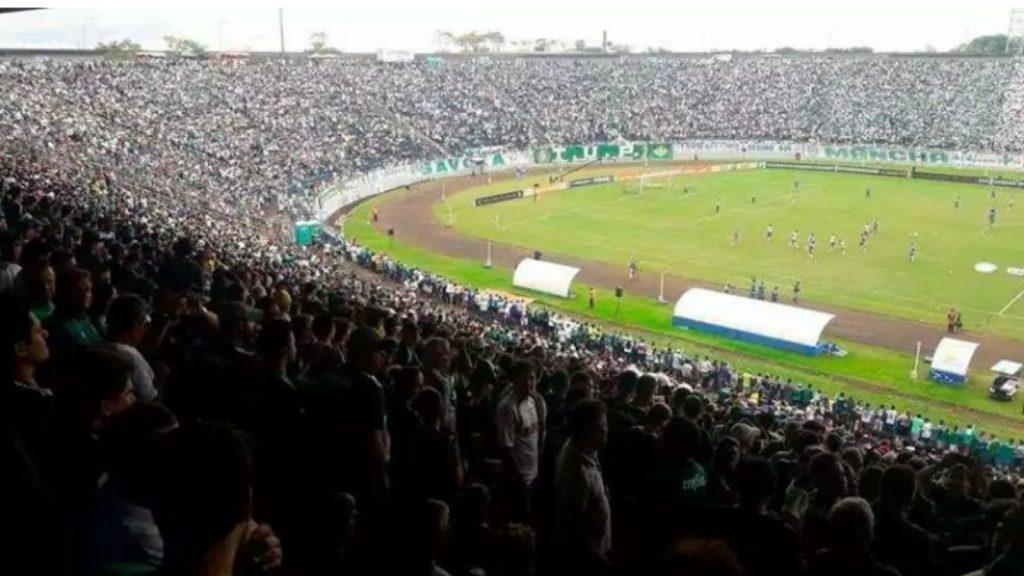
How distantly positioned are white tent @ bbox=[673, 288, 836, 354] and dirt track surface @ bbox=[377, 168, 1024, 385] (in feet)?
9.18

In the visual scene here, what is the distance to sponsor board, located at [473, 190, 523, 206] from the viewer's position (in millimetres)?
64375

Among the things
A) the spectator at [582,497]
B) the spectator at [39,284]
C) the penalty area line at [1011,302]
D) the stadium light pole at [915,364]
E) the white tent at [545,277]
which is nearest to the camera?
the spectator at [582,497]

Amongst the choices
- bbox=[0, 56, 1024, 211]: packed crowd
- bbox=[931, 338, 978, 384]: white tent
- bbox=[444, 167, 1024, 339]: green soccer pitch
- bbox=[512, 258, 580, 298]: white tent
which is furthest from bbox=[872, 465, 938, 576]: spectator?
bbox=[0, 56, 1024, 211]: packed crowd

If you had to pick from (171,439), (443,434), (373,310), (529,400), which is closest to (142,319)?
(443,434)

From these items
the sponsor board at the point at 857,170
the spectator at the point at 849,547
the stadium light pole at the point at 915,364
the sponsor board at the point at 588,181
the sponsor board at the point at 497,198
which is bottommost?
the stadium light pole at the point at 915,364

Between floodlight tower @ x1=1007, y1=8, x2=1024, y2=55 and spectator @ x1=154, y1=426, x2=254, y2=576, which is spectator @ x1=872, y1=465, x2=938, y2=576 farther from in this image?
floodlight tower @ x1=1007, y1=8, x2=1024, y2=55

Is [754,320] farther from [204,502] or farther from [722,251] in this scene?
[204,502]

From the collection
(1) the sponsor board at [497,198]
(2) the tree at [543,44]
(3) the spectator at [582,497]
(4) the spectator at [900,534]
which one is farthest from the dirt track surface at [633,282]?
(2) the tree at [543,44]

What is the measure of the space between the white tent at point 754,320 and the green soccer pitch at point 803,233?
664cm

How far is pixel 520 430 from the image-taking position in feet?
28.0

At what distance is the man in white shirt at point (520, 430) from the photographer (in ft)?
27.8

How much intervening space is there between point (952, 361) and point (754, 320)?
6623 millimetres

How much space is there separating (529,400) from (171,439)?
4.86 m

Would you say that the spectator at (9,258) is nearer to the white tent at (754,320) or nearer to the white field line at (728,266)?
the white tent at (754,320)
